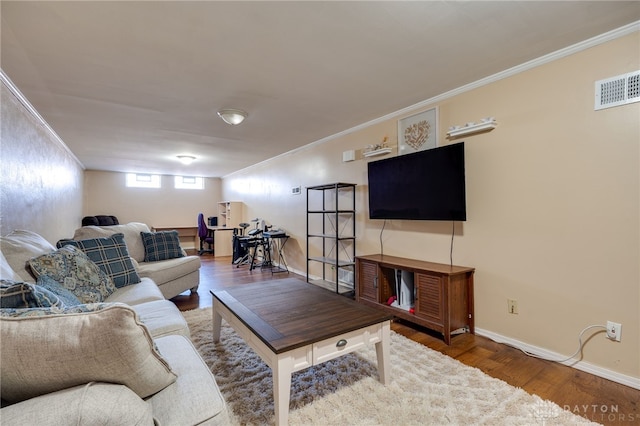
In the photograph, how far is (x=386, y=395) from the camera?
1.74m

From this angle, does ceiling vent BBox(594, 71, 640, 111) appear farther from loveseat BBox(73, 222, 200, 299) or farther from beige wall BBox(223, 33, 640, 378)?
loveseat BBox(73, 222, 200, 299)

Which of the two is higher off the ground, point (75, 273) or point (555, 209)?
point (555, 209)

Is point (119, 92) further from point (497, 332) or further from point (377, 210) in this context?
point (497, 332)

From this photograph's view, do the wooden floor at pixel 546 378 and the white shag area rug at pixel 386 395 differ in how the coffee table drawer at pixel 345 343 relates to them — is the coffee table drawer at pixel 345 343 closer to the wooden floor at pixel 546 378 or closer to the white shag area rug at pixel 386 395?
the white shag area rug at pixel 386 395

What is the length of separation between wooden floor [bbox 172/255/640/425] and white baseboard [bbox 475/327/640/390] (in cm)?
4

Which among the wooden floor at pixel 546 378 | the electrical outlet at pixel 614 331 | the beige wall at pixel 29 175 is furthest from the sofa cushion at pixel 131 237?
the electrical outlet at pixel 614 331

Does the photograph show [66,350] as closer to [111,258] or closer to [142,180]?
[111,258]

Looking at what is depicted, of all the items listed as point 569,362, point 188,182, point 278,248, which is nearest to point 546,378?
point 569,362

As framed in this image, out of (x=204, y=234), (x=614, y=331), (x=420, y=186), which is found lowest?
(x=614, y=331)

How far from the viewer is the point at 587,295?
2.02 meters

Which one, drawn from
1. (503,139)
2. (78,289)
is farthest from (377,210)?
(78,289)

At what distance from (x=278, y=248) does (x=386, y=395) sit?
4375 mm

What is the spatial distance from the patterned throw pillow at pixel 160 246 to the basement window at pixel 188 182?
512cm

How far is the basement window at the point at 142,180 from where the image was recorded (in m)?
7.99
